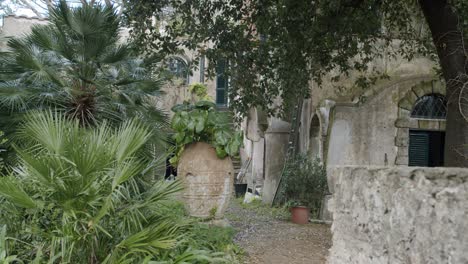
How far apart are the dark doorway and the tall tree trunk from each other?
4.10 metres

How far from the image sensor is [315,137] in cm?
1103

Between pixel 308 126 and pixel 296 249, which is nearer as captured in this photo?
pixel 296 249

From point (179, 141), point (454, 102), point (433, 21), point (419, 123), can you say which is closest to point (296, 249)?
point (179, 141)

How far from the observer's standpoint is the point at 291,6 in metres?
7.48

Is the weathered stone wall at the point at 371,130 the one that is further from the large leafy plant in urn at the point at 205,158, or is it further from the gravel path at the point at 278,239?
the large leafy plant in urn at the point at 205,158

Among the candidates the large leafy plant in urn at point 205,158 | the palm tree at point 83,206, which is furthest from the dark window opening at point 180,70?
the palm tree at point 83,206

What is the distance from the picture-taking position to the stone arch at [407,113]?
9727 mm

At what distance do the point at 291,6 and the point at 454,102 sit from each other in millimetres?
2932

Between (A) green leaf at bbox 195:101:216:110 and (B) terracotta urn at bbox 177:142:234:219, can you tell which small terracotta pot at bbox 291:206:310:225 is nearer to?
(B) terracotta urn at bbox 177:142:234:219

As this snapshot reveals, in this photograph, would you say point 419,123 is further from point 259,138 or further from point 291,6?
point 259,138

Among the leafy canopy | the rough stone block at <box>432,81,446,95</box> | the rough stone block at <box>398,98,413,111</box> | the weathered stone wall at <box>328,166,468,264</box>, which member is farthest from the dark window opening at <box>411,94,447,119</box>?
the weathered stone wall at <box>328,166,468,264</box>

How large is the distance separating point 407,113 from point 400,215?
25.9ft

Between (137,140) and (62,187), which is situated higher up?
(137,140)

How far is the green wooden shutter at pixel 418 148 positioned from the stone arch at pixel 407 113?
0.37 meters
